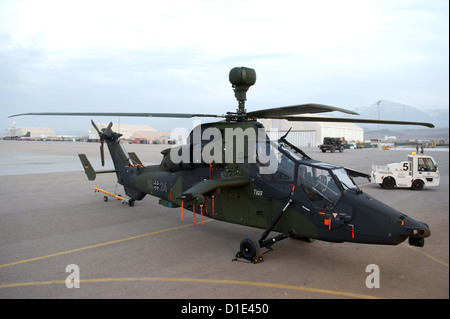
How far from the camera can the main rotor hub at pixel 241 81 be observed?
8.24m

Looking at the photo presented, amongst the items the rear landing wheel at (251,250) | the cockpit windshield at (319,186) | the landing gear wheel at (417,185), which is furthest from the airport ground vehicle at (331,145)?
the rear landing wheel at (251,250)

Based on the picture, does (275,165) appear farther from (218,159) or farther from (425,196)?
(425,196)

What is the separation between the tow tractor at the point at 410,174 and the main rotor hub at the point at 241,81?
12.6 meters

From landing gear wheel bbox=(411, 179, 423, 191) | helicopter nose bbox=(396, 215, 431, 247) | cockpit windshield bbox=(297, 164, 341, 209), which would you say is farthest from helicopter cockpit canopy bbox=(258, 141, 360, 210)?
landing gear wheel bbox=(411, 179, 423, 191)

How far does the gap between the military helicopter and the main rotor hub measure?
0.02 meters

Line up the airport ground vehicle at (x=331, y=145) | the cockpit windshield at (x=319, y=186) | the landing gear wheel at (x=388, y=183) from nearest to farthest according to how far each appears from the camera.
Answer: the cockpit windshield at (x=319, y=186) → the landing gear wheel at (x=388, y=183) → the airport ground vehicle at (x=331, y=145)

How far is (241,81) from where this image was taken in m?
8.31

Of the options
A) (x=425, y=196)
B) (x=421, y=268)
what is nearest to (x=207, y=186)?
(x=421, y=268)

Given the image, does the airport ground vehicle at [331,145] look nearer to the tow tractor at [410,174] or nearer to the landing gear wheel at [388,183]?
the tow tractor at [410,174]

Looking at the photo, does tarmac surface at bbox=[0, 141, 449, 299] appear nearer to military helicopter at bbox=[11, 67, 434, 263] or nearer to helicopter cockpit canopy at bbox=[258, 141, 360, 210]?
military helicopter at bbox=[11, 67, 434, 263]
